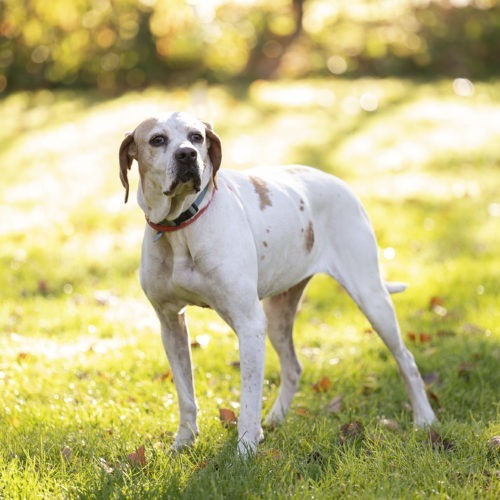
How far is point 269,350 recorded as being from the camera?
231 inches

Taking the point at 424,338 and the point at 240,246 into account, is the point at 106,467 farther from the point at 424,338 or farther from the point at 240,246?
the point at 424,338

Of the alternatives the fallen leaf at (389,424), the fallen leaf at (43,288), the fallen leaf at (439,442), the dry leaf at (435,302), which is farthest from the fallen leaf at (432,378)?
the fallen leaf at (43,288)

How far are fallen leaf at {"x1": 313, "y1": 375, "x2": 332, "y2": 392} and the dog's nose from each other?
2028 millimetres

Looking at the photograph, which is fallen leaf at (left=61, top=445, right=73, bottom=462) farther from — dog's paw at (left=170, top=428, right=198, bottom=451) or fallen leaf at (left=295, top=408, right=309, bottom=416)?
fallen leaf at (left=295, top=408, right=309, bottom=416)

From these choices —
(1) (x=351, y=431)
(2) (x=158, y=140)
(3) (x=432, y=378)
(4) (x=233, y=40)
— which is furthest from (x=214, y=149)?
(4) (x=233, y=40)

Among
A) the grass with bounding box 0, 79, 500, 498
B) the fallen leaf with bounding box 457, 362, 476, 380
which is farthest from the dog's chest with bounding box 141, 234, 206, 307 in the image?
the fallen leaf with bounding box 457, 362, 476, 380

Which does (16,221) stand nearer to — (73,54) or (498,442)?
(498,442)

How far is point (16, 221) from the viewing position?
30.3 feet

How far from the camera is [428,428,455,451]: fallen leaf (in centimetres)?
408

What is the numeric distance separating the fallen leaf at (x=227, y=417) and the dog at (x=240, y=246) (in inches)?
8.1

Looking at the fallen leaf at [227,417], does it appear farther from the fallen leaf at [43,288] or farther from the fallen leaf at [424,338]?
the fallen leaf at [43,288]

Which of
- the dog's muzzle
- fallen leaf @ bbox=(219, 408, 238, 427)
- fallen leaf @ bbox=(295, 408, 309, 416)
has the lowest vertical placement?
fallen leaf @ bbox=(295, 408, 309, 416)

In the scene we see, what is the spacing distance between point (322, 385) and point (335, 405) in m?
0.32

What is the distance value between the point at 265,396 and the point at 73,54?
1439cm
